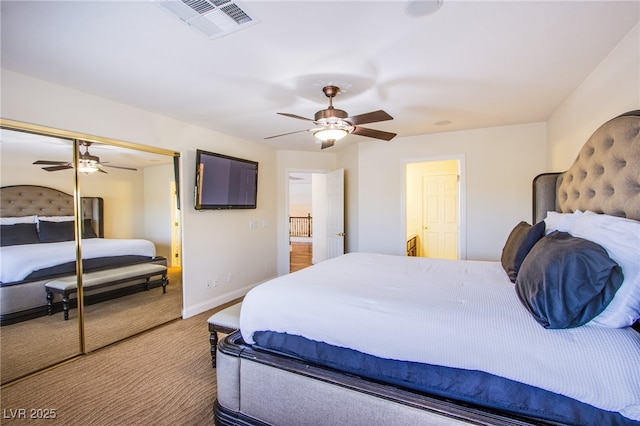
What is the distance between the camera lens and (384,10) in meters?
1.62

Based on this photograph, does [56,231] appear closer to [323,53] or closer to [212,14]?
[212,14]

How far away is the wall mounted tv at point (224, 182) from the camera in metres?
3.74

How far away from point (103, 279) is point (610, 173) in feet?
14.1

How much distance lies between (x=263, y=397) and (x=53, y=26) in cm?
252

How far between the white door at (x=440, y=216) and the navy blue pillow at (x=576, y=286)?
481 cm

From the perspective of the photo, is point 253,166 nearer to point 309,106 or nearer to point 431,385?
point 309,106

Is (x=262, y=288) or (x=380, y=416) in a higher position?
(x=262, y=288)

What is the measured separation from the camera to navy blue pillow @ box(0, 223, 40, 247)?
92.6 inches

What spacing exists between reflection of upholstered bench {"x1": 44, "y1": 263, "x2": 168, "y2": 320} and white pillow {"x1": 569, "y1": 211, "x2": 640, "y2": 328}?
3.79 m

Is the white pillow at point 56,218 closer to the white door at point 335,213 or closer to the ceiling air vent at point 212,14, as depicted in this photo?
the ceiling air vent at point 212,14

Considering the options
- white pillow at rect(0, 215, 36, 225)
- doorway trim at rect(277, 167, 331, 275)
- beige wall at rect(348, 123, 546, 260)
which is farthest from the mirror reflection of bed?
beige wall at rect(348, 123, 546, 260)

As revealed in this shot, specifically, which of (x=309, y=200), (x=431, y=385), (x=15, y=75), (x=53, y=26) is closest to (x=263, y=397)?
(x=431, y=385)

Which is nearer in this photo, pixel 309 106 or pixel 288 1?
pixel 288 1

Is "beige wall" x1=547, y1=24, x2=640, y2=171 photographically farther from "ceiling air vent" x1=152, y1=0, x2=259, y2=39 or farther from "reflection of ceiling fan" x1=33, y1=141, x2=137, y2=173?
"reflection of ceiling fan" x1=33, y1=141, x2=137, y2=173
